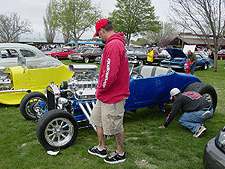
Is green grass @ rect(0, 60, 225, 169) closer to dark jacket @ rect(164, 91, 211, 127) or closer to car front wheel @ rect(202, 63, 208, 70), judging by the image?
dark jacket @ rect(164, 91, 211, 127)

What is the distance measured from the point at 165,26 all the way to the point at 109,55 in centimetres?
6098

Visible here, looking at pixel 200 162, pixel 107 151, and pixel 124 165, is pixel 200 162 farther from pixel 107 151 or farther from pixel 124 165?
pixel 107 151

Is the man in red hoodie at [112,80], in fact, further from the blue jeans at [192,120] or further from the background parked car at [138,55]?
the background parked car at [138,55]

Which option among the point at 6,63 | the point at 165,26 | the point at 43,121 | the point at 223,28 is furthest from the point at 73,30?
the point at 165,26

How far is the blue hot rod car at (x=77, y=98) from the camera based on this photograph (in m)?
3.19

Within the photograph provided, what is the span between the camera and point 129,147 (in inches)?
133

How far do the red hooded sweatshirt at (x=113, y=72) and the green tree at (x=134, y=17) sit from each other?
106 ft

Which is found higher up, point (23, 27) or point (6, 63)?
point (23, 27)

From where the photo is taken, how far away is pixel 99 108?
2.83 metres

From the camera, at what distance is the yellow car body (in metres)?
5.23

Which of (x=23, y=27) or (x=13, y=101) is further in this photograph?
(x=23, y=27)

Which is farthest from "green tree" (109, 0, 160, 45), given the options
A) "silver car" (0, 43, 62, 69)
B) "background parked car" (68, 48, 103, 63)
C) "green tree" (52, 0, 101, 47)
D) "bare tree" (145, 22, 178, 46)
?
"silver car" (0, 43, 62, 69)

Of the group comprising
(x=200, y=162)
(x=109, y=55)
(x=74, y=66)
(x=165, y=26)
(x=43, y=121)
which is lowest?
(x=200, y=162)

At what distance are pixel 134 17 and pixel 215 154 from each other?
112 ft
